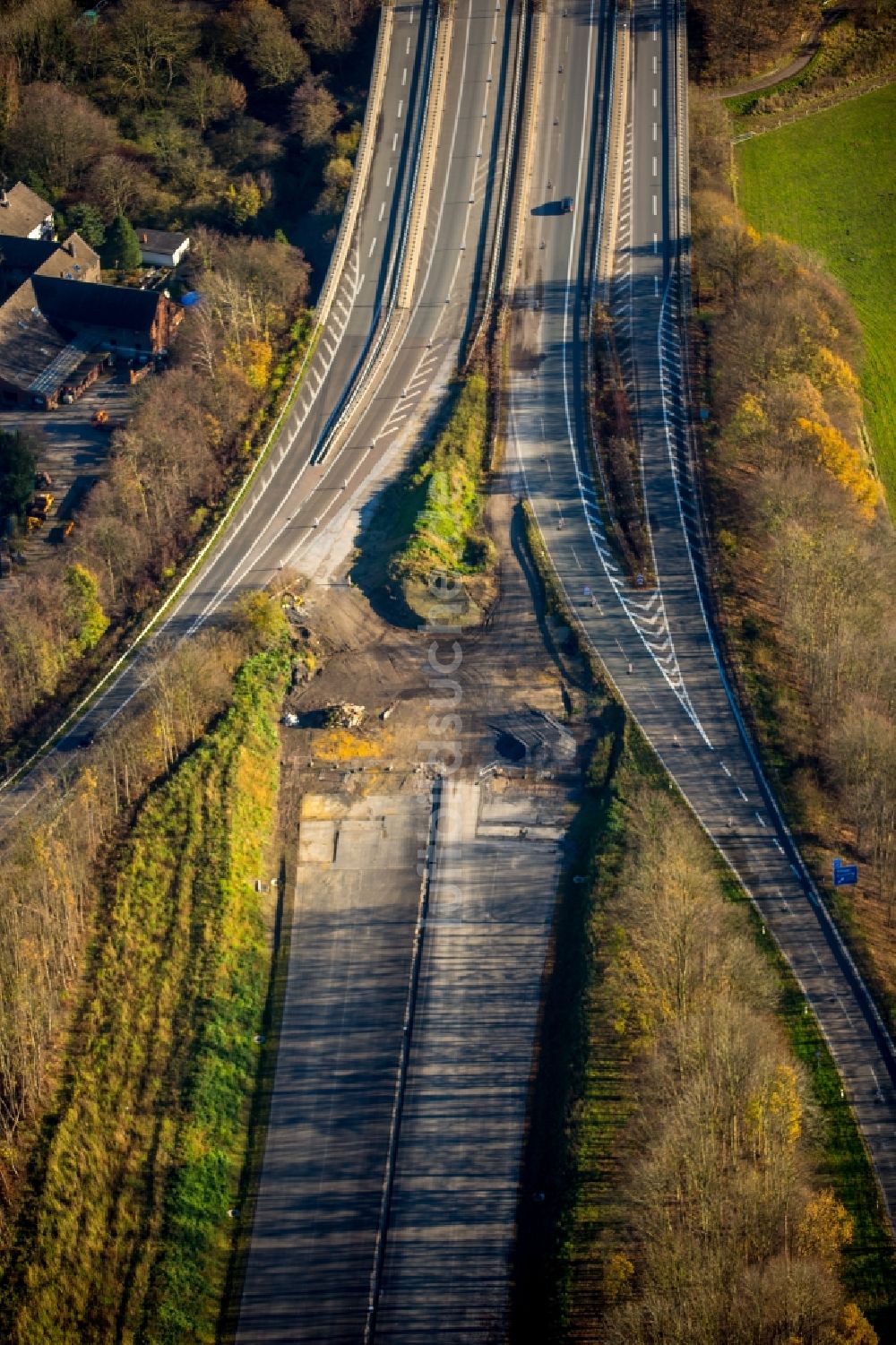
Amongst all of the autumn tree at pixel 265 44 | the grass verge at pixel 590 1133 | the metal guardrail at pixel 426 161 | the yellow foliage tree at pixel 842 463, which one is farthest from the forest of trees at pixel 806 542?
the autumn tree at pixel 265 44

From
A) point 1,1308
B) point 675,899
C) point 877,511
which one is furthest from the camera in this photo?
point 877,511

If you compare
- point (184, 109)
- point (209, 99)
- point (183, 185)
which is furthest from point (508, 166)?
point (184, 109)

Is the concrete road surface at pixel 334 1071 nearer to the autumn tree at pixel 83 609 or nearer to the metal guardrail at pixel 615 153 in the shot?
the autumn tree at pixel 83 609

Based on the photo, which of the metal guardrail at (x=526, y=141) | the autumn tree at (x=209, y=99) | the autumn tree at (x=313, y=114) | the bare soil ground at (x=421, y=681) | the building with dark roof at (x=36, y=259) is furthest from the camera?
the autumn tree at (x=209, y=99)

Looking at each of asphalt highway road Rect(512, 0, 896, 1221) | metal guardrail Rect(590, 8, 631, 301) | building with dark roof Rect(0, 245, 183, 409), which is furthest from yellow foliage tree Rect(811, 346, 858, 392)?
building with dark roof Rect(0, 245, 183, 409)

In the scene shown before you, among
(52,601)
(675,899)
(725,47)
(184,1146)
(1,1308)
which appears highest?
(725,47)

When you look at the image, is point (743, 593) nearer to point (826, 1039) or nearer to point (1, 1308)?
point (826, 1039)

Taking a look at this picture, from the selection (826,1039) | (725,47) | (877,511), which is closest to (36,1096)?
(826,1039)

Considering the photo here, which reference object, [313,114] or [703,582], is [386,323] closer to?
[313,114]
